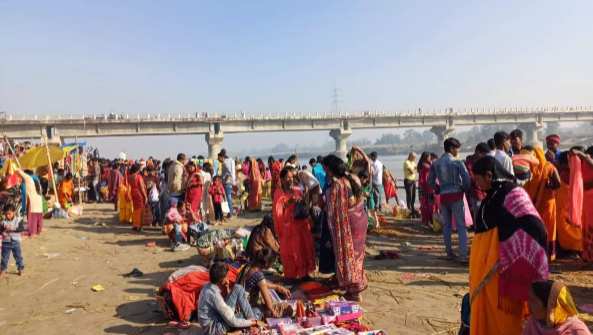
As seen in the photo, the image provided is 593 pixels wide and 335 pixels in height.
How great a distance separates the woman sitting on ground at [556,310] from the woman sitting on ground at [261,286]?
215 cm

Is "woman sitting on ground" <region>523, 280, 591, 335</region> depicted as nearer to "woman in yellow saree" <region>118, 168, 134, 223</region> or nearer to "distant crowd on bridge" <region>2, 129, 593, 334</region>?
"distant crowd on bridge" <region>2, 129, 593, 334</region>

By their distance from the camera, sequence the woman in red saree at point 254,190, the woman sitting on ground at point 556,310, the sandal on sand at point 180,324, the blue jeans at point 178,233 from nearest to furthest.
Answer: the woman sitting on ground at point 556,310, the sandal on sand at point 180,324, the blue jeans at point 178,233, the woman in red saree at point 254,190

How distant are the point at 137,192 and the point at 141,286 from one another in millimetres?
4384

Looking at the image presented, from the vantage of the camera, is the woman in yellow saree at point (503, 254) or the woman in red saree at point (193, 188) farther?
the woman in red saree at point (193, 188)

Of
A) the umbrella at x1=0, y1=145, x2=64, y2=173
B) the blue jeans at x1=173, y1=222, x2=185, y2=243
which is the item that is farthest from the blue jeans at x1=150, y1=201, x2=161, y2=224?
the umbrella at x1=0, y1=145, x2=64, y2=173

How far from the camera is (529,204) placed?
238 centimetres

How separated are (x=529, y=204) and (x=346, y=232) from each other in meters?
2.00

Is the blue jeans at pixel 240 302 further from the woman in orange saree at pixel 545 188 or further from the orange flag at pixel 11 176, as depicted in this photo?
the orange flag at pixel 11 176

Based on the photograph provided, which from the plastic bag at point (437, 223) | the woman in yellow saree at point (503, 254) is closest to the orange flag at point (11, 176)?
the plastic bag at point (437, 223)

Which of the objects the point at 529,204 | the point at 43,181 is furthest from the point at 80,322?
the point at 43,181

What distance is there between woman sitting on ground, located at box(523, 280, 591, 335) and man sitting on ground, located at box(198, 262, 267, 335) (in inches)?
88.5

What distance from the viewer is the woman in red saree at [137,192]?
29.6ft

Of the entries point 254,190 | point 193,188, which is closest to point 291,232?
point 193,188

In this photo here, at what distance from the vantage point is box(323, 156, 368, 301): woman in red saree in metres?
4.06
